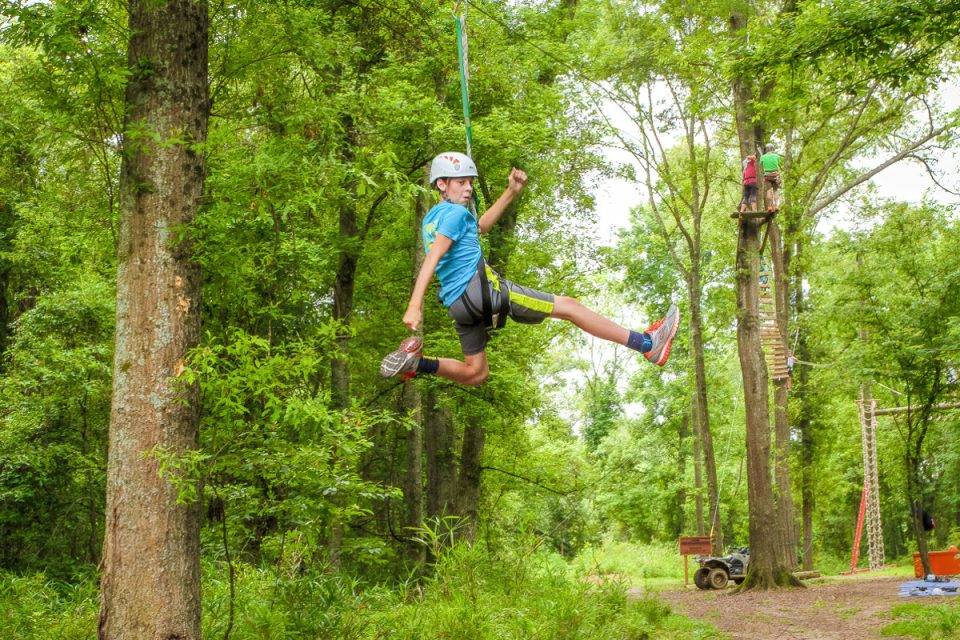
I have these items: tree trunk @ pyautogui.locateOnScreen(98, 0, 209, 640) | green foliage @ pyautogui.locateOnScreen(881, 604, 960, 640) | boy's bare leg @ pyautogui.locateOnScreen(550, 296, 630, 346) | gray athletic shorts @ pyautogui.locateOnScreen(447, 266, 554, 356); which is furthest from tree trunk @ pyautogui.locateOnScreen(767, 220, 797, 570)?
tree trunk @ pyautogui.locateOnScreen(98, 0, 209, 640)

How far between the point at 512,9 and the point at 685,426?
24365mm

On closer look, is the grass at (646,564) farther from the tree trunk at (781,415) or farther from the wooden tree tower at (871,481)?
the tree trunk at (781,415)

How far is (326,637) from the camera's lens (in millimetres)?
5957

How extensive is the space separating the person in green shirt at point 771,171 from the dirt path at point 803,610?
6.12m

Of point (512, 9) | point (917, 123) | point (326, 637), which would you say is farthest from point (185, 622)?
point (917, 123)

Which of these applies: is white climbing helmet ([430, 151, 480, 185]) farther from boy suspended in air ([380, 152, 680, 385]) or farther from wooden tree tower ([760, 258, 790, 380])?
wooden tree tower ([760, 258, 790, 380])

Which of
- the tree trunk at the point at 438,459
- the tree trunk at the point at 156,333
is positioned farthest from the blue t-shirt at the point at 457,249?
the tree trunk at the point at 438,459

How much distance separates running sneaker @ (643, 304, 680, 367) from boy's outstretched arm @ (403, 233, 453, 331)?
1.38 metres

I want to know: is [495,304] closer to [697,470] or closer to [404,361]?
[404,361]

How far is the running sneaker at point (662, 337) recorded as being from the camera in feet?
17.2

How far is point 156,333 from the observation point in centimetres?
487

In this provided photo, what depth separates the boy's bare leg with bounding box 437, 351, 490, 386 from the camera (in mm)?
5336

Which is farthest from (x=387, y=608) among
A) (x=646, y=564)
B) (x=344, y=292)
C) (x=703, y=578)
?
(x=646, y=564)

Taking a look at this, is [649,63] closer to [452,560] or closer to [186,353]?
[452,560]
